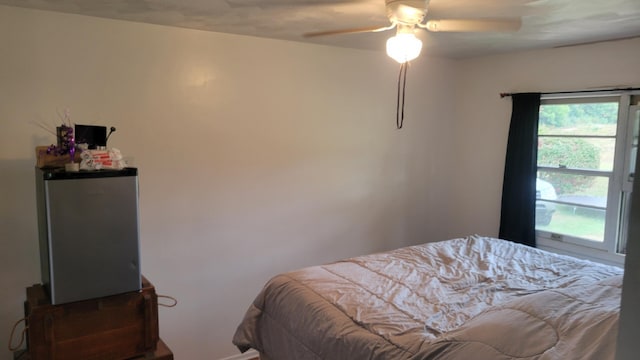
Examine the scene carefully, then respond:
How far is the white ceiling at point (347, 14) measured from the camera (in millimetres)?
2209

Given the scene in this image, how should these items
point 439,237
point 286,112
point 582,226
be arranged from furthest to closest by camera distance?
point 439,237, point 582,226, point 286,112

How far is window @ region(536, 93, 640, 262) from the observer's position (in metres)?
3.23

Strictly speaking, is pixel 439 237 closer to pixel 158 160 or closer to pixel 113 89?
pixel 158 160

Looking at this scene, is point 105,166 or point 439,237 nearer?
point 105,166

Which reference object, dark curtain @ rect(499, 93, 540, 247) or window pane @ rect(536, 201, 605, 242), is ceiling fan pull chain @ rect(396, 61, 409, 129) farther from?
window pane @ rect(536, 201, 605, 242)

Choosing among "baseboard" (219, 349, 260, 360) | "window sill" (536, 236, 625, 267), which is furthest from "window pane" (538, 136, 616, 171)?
"baseboard" (219, 349, 260, 360)

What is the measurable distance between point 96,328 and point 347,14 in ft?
6.55

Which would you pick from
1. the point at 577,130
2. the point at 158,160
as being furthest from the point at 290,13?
the point at 577,130

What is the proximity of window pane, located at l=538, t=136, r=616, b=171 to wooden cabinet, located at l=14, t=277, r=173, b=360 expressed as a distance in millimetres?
3287

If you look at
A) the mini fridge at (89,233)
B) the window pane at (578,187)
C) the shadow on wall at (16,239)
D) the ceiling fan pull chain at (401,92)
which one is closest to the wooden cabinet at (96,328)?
the mini fridge at (89,233)

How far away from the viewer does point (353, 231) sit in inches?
147

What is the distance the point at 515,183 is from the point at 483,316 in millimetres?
2422

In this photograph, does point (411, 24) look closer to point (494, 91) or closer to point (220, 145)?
point (220, 145)

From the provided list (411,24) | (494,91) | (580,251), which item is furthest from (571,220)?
(411,24)
